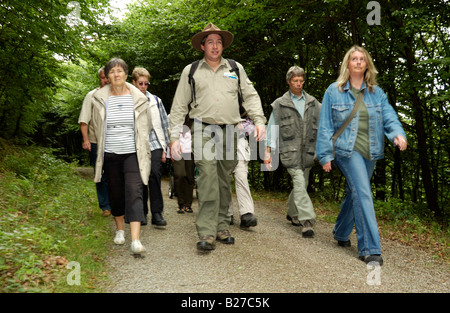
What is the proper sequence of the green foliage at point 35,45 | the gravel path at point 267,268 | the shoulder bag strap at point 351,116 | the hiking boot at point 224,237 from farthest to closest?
the green foliage at point 35,45 < the hiking boot at point 224,237 < the shoulder bag strap at point 351,116 < the gravel path at point 267,268

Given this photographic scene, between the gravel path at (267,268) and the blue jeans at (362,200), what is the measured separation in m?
0.24

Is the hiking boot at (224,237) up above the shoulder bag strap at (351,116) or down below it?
below

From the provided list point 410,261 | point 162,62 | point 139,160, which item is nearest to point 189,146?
point 139,160

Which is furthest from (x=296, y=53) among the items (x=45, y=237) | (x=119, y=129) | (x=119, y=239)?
(x=45, y=237)

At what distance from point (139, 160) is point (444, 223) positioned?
19.0ft

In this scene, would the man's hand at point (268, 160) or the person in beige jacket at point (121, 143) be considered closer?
the person in beige jacket at point (121, 143)

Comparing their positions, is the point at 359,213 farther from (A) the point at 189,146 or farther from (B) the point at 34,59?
(B) the point at 34,59

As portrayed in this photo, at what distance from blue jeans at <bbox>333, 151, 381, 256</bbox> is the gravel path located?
0.24m

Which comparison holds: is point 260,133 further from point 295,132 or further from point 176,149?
point 295,132

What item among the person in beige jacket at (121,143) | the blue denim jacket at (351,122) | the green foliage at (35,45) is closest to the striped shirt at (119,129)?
the person in beige jacket at (121,143)

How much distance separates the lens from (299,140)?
579 centimetres

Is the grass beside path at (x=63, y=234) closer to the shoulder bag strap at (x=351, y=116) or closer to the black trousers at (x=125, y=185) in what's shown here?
the black trousers at (x=125, y=185)

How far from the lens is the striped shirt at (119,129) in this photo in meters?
4.51

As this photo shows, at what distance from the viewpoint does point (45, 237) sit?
409 cm
